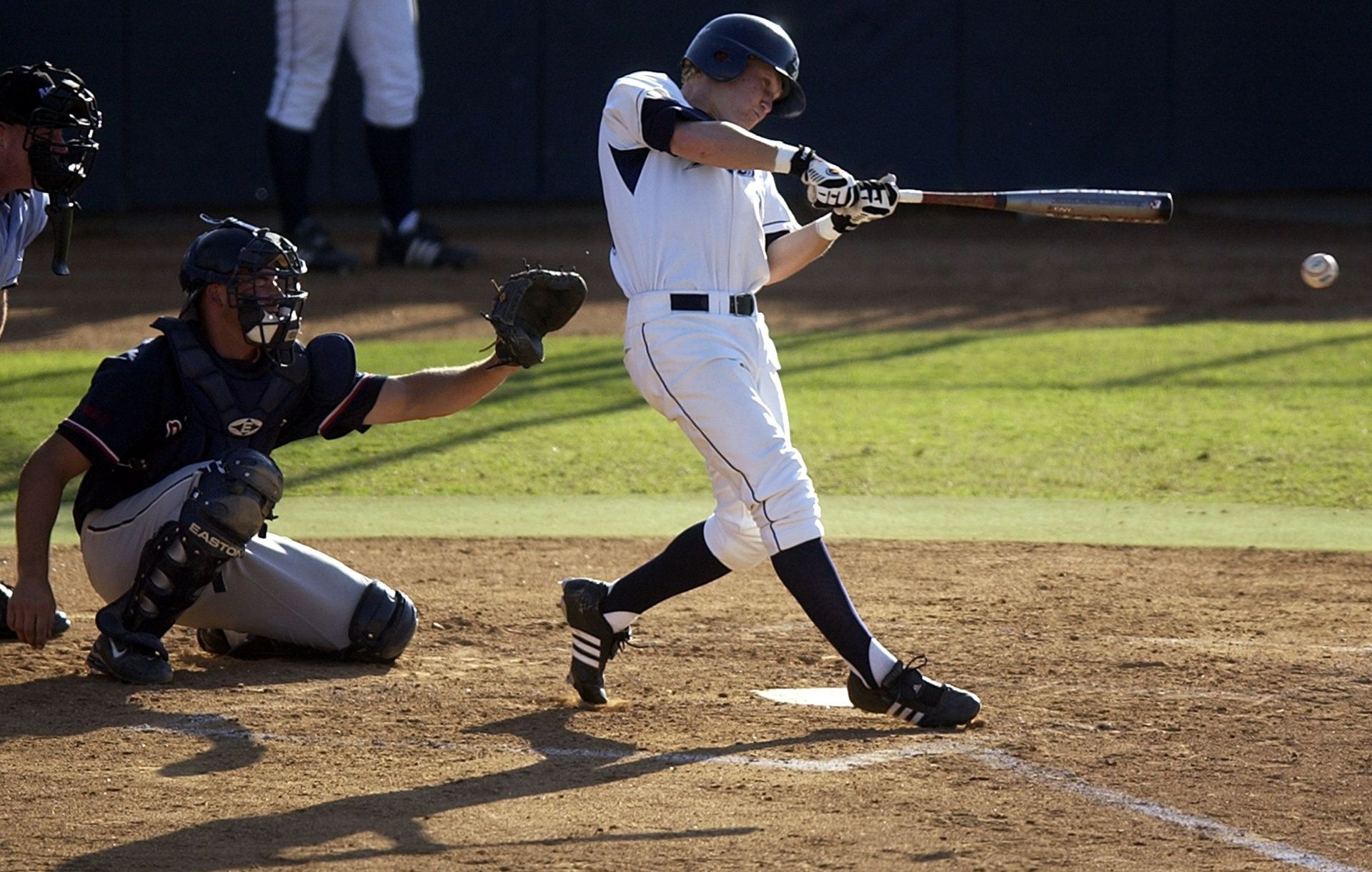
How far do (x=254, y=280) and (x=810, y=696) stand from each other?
157cm

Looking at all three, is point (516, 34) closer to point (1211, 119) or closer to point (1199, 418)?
point (1211, 119)

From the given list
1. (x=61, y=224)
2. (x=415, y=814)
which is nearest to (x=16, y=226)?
(x=61, y=224)

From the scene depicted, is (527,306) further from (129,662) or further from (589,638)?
(129,662)

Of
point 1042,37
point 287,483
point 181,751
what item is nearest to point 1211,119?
point 1042,37

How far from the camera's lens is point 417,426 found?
8195 millimetres

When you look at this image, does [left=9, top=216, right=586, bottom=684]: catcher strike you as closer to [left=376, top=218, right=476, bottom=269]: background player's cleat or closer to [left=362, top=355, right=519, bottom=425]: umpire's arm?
[left=362, top=355, right=519, bottom=425]: umpire's arm

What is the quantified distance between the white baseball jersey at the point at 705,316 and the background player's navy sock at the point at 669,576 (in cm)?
4

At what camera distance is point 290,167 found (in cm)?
1169

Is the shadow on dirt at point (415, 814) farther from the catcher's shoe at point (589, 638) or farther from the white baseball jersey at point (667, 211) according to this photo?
the white baseball jersey at point (667, 211)

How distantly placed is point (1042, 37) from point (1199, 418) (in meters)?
7.43

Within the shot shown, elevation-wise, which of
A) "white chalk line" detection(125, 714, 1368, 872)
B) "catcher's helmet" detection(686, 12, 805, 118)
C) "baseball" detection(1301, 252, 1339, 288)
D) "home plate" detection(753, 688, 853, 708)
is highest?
"catcher's helmet" detection(686, 12, 805, 118)

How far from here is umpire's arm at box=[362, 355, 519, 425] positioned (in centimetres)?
445

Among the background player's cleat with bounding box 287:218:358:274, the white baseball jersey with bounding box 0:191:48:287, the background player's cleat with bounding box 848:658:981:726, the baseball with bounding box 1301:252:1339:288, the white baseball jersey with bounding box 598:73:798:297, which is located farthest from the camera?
the background player's cleat with bounding box 287:218:358:274

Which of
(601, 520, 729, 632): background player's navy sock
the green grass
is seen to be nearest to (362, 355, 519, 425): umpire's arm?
(601, 520, 729, 632): background player's navy sock
